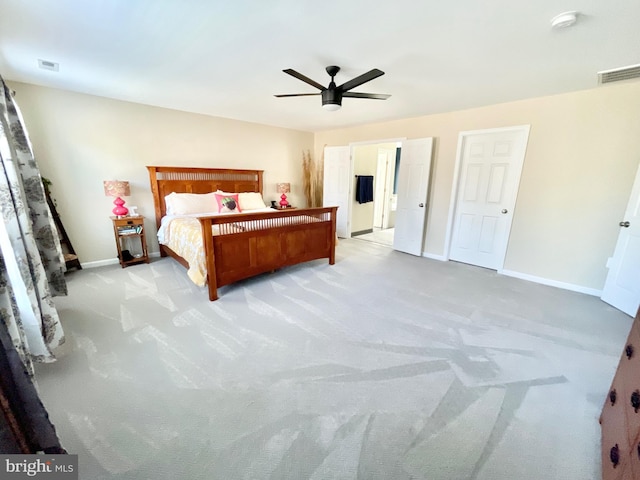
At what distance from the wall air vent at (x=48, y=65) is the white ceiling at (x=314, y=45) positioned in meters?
0.06

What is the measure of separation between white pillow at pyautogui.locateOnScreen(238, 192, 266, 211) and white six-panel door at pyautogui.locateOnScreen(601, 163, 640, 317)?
15.5 feet

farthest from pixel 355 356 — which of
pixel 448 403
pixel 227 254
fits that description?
→ pixel 227 254

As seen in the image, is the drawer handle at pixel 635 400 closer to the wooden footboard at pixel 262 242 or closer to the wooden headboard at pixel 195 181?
the wooden footboard at pixel 262 242

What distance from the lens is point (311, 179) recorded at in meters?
6.06

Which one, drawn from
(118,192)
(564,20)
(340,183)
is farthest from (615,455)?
(340,183)

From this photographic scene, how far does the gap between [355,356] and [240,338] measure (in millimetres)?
950

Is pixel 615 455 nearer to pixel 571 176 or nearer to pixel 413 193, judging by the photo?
pixel 571 176

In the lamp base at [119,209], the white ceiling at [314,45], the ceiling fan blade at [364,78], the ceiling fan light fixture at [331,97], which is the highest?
the white ceiling at [314,45]

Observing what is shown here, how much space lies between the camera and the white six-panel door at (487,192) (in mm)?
3504

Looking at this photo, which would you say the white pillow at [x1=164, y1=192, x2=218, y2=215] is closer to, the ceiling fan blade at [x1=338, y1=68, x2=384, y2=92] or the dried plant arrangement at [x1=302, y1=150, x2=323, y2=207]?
the dried plant arrangement at [x1=302, y1=150, x2=323, y2=207]

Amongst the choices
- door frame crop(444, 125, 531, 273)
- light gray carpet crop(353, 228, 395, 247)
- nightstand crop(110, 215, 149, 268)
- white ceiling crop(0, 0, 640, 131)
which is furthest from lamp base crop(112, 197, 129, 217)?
door frame crop(444, 125, 531, 273)

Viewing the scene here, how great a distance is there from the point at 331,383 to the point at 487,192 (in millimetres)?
3527

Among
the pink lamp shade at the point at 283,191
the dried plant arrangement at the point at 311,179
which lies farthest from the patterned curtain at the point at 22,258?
the dried plant arrangement at the point at 311,179

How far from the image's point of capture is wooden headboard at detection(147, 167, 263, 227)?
13.0 feet
